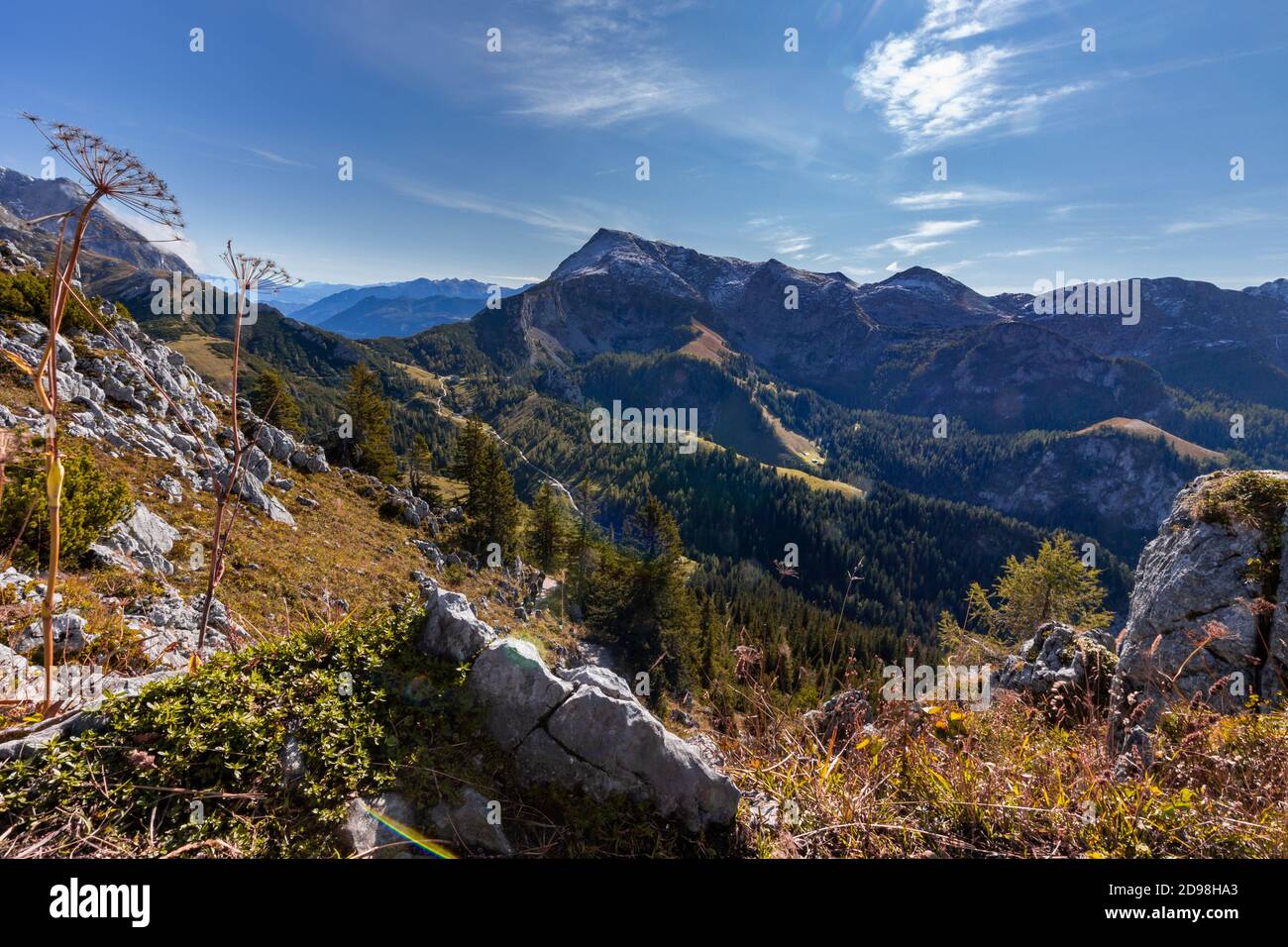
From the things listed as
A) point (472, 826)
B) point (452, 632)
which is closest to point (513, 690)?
point (452, 632)

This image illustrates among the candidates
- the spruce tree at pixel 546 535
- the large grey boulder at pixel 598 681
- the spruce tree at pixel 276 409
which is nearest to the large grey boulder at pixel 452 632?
the large grey boulder at pixel 598 681

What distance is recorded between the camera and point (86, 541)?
11422mm

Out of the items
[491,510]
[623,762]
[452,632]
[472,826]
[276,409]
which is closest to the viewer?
[472,826]

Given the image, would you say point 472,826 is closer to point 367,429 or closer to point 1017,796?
point 1017,796

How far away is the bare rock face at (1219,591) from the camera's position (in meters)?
10.4

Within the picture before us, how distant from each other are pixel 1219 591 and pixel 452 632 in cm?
1672

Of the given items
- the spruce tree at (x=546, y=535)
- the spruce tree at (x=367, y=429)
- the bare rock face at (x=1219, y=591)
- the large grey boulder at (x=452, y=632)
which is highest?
the spruce tree at (x=367, y=429)

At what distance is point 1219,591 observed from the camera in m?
12.0

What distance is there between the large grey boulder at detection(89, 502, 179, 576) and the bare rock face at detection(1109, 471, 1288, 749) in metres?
22.4

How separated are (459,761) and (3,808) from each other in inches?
101

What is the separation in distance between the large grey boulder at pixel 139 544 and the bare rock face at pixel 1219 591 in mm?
22422

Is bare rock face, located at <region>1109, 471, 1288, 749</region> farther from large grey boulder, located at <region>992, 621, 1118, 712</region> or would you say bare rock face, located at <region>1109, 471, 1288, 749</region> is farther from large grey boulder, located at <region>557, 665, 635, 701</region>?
large grey boulder, located at <region>557, 665, 635, 701</region>

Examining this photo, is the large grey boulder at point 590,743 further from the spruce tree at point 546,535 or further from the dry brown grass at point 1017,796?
the spruce tree at point 546,535

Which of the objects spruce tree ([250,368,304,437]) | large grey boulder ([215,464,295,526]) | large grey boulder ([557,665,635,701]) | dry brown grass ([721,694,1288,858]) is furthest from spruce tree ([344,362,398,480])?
dry brown grass ([721,694,1288,858])
